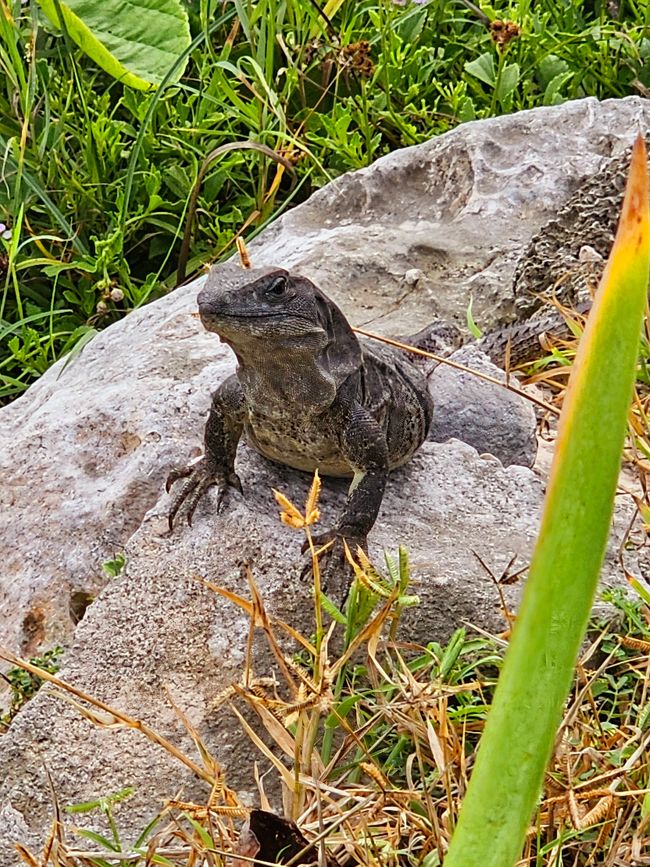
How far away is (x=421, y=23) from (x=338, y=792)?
431cm

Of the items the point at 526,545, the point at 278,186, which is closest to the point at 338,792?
the point at 526,545

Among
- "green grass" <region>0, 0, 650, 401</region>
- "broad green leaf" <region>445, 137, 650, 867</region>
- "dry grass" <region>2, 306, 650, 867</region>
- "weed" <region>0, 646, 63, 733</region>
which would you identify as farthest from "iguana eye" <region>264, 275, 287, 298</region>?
"green grass" <region>0, 0, 650, 401</region>

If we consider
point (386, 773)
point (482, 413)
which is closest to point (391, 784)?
point (386, 773)

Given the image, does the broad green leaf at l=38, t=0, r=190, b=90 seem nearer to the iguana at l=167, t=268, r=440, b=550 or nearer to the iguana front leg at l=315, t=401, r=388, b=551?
the iguana at l=167, t=268, r=440, b=550

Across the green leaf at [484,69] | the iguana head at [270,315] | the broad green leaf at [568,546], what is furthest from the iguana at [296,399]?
the green leaf at [484,69]

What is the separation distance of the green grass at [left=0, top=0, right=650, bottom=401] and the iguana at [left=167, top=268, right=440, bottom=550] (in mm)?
1853

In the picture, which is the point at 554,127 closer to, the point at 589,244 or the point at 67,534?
the point at 589,244

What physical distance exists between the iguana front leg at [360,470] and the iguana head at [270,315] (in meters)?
0.12

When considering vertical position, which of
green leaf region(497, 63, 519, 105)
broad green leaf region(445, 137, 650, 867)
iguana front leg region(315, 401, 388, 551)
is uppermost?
broad green leaf region(445, 137, 650, 867)

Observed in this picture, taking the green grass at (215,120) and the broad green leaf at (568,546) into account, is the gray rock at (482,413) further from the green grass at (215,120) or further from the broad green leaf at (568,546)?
the broad green leaf at (568,546)

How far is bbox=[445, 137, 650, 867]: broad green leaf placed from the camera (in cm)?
88

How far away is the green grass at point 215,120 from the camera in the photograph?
16.0 feet

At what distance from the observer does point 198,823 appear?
2.16 metres

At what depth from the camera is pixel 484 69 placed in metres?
5.35
